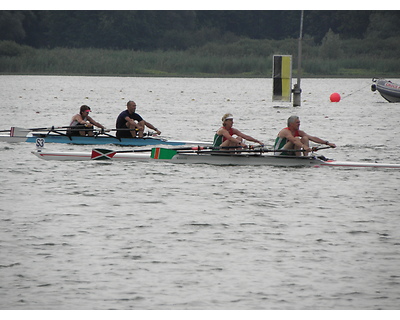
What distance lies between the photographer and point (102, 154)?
1964 centimetres

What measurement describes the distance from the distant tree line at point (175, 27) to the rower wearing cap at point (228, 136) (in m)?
67.6

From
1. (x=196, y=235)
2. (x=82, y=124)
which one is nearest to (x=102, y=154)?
(x=82, y=124)

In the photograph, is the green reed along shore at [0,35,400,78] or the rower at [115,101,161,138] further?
the green reed along shore at [0,35,400,78]

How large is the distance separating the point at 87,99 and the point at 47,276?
42296 mm

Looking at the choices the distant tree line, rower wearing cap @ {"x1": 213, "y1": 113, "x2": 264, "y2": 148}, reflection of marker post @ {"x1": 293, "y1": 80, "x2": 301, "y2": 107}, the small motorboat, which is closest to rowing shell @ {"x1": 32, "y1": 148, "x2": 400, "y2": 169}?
rower wearing cap @ {"x1": 213, "y1": 113, "x2": 264, "y2": 148}

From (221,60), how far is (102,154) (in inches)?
2549

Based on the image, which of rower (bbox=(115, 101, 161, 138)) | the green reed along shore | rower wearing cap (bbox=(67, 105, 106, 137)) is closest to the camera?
rower (bbox=(115, 101, 161, 138))

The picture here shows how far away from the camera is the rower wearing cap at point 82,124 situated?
22766mm

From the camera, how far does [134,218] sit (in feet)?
44.7

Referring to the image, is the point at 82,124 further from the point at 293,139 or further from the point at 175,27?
the point at 175,27

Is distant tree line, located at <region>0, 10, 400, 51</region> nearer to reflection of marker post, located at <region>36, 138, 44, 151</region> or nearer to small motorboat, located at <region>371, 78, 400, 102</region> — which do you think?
small motorboat, located at <region>371, 78, 400, 102</region>

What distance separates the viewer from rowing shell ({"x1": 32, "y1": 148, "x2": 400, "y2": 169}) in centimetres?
1870

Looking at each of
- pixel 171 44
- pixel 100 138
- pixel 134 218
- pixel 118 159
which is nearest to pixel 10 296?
pixel 134 218

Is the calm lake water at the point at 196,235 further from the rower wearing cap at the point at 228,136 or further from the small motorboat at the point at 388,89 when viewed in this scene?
the small motorboat at the point at 388,89
